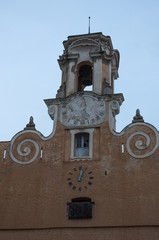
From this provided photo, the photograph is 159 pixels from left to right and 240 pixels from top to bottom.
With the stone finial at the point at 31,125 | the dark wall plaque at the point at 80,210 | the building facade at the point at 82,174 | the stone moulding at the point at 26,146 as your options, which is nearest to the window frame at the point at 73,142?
the building facade at the point at 82,174

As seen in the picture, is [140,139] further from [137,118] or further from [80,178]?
[80,178]

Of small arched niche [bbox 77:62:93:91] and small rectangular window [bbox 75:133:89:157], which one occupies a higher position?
small arched niche [bbox 77:62:93:91]

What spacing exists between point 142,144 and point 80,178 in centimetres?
314

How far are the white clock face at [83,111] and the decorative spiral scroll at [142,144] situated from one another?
1776 mm

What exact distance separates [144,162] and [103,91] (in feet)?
14.7

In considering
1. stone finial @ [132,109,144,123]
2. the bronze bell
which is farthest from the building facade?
the bronze bell

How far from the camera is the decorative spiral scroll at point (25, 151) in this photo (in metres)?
20.6

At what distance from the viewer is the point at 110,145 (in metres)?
20.0

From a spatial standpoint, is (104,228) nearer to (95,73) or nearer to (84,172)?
(84,172)

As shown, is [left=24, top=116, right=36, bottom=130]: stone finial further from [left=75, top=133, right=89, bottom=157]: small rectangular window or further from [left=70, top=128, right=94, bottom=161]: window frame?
[left=75, top=133, right=89, bottom=157]: small rectangular window

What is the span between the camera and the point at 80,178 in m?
19.5

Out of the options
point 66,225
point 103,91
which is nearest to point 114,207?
point 66,225

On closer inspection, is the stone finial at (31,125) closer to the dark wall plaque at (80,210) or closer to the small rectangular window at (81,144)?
the small rectangular window at (81,144)

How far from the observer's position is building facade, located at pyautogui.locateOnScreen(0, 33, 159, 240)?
18312 millimetres
